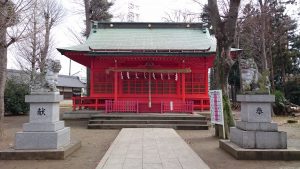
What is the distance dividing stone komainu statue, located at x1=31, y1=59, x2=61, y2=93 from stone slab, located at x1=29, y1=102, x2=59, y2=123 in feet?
1.53

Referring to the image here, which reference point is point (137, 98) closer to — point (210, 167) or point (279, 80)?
point (210, 167)

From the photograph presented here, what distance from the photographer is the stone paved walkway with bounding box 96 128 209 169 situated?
7.31 meters

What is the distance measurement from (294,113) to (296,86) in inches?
346

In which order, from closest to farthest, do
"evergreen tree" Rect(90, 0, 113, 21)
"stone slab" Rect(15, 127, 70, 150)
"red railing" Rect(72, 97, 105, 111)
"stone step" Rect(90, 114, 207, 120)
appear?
1. "stone slab" Rect(15, 127, 70, 150)
2. "stone step" Rect(90, 114, 207, 120)
3. "red railing" Rect(72, 97, 105, 111)
4. "evergreen tree" Rect(90, 0, 113, 21)

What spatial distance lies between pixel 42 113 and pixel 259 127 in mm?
5963

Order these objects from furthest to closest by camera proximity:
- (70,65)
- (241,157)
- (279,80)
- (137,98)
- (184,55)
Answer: (70,65) < (279,80) < (137,98) < (184,55) < (241,157)

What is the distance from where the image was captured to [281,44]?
1293 inches

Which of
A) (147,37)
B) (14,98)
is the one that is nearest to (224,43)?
(147,37)

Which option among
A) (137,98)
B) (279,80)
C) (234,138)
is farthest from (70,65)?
(234,138)

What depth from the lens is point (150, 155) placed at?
8.54 metres

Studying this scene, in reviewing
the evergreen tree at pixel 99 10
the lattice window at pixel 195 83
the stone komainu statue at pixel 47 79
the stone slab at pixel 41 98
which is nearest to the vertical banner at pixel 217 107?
the stone komainu statue at pixel 47 79

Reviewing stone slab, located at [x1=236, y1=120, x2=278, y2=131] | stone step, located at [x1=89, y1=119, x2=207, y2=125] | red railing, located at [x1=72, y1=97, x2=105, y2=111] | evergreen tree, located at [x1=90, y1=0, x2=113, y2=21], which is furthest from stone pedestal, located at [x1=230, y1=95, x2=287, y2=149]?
evergreen tree, located at [x1=90, y1=0, x2=113, y2=21]

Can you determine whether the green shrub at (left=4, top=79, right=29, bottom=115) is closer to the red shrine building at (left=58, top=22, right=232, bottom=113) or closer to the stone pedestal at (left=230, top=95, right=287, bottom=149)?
the red shrine building at (left=58, top=22, right=232, bottom=113)

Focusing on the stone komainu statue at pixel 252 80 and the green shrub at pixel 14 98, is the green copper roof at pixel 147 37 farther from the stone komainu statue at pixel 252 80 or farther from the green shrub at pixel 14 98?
the stone komainu statue at pixel 252 80
